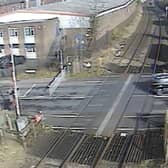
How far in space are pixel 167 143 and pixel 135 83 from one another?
11.8m

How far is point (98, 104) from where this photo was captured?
2286 cm

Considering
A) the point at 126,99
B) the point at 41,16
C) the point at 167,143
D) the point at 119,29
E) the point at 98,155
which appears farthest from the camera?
the point at 119,29

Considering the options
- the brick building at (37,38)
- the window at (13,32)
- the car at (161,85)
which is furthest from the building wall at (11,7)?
the car at (161,85)

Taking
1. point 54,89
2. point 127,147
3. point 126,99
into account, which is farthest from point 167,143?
point 54,89

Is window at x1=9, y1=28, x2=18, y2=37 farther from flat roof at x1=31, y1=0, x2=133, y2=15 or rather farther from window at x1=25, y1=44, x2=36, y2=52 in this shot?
flat roof at x1=31, y1=0, x2=133, y2=15

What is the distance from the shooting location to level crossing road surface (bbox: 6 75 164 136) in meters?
19.9

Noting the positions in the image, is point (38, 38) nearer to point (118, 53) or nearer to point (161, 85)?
point (118, 53)

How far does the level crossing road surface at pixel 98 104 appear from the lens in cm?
1988

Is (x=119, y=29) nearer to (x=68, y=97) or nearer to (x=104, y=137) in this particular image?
(x=68, y=97)

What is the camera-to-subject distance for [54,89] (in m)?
26.3

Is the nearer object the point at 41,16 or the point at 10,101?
the point at 10,101

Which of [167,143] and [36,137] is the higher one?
[167,143]

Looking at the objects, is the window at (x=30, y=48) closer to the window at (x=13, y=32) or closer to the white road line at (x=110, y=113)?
the window at (x=13, y=32)

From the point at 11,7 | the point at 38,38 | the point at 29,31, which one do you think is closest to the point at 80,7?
the point at 11,7
